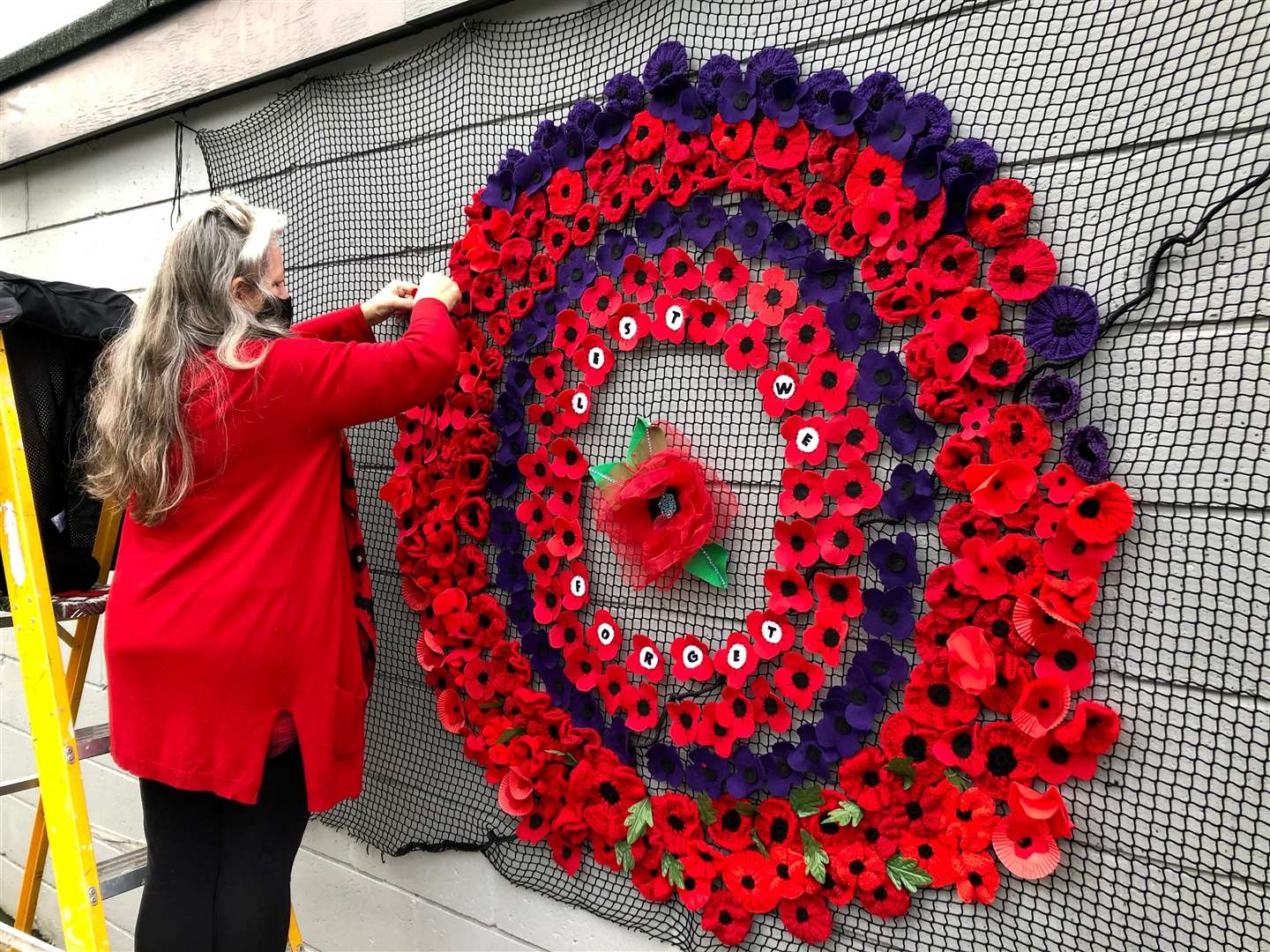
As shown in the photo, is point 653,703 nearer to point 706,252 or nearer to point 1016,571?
point 1016,571

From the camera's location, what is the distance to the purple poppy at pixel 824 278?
1.39m

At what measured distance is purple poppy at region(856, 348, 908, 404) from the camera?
134 cm

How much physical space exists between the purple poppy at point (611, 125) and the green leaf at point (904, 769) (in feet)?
3.74

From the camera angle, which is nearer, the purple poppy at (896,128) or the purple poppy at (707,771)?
the purple poppy at (896,128)

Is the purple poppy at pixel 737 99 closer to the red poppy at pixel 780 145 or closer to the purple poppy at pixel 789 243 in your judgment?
the red poppy at pixel 780 145

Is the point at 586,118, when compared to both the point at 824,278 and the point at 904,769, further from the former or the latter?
the point at 904,769

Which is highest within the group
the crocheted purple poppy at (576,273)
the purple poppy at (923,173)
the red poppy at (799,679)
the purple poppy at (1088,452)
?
the purple poppy at (923,173)

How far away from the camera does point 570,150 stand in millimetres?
1678

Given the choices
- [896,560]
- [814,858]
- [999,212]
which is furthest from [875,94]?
[814,858]

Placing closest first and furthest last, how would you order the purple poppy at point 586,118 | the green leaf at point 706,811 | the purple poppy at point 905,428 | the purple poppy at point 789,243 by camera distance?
the purple poppy at point 905,428 < the purple poppy at point 789,243 < the green leaf at point 706,811 < the purple poppy at point 586,118

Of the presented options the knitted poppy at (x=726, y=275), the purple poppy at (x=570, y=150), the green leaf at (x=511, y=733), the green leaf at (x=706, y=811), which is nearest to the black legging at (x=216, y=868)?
the green leaf at (x=511, y=733)

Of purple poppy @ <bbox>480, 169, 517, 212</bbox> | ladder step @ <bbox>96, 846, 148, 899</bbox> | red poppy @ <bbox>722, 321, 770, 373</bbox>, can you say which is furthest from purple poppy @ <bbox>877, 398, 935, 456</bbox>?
ladder step @ <bbox>96, 846, 148, 899</bbox>

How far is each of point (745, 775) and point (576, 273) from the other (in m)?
0.95

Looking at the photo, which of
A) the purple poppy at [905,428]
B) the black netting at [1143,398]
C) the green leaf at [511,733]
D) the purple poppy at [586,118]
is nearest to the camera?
the black netting at [1143,398]
